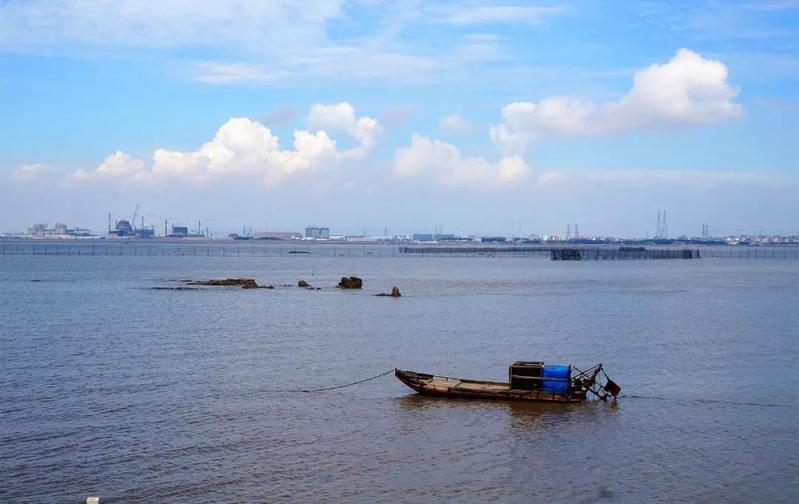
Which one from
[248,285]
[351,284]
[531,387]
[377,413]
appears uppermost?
[351,284]

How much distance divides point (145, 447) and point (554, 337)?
3097cm

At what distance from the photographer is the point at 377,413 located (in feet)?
98.3

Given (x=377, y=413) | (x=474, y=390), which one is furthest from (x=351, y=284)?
(x=377, y=413)

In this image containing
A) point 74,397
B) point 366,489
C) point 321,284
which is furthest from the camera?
point 321,284

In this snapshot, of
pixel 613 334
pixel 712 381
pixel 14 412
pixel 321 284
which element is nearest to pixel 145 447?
pixel 14 412

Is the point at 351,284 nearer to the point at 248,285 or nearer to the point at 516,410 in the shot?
the point at 248,285

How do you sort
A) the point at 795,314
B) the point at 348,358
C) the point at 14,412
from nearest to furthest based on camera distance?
the point at 14,412
the point at 348,358
the point at 795,314

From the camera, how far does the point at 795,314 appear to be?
63.9 metres

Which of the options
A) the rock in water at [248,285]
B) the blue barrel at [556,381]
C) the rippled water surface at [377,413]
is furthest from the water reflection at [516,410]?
the rock in water at [248,285]

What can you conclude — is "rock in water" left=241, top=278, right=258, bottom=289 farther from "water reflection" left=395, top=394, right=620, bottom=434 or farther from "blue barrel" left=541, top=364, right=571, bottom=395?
"blue barrel" left=541, top=364, right=571, bottom=395

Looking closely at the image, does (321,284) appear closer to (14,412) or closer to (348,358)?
(348,358)

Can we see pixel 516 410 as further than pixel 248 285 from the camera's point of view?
No

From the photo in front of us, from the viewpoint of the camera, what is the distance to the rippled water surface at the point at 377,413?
72.2ft

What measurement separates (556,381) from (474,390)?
11.1ft
